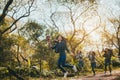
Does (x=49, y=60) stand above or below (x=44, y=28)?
below

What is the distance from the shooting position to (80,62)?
90.5 ft

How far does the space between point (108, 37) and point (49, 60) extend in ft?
192

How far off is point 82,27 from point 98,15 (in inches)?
225

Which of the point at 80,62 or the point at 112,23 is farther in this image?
the point at 112,23

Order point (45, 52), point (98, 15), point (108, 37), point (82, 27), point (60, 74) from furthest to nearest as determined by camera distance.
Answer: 1. point (108, 37)
2. point (82, 27)
3. point (98, 15)
4. point (45, 52)
5. point (60, 74)

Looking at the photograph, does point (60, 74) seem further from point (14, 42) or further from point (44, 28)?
point (44, 28)

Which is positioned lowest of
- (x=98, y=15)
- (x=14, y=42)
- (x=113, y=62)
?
(x=113, y=62)

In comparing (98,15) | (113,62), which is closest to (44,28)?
(113,62)

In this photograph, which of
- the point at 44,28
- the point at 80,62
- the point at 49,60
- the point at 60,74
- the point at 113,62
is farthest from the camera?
the point at 44,28

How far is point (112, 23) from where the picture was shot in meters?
76.8

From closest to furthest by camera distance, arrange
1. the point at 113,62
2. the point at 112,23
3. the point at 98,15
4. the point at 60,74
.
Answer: the point at 60,74 < the point at 113,62 < the point at 98,15 < the point at 112,23

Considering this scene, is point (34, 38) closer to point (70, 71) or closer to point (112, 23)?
point (70, 71)

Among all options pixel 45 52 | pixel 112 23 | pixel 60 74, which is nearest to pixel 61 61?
pixel 60 74

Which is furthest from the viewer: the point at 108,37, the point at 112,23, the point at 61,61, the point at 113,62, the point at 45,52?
the point at 108,37
